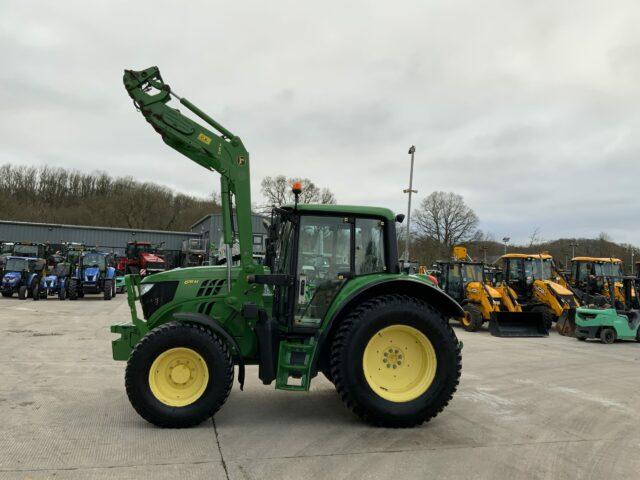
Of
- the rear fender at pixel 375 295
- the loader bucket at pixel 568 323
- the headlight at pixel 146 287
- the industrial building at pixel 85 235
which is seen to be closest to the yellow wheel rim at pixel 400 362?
the rear fender at pixel 375 295

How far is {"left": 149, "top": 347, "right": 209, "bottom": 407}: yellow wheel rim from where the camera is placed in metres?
4.87

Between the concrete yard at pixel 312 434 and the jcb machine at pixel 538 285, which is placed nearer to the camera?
the concrete yard at pixel 312 434

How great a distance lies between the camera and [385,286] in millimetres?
5332

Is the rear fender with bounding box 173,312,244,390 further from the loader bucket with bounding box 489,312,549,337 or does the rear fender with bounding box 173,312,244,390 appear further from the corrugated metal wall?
the corrugated metal wall

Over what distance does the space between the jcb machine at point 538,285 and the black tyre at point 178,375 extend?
496 inches

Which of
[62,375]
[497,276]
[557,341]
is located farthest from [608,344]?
[62,375]

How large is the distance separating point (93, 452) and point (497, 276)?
17.7 m

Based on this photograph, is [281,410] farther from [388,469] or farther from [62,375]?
[62,375]

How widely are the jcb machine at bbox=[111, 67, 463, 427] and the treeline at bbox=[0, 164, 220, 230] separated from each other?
55.4m

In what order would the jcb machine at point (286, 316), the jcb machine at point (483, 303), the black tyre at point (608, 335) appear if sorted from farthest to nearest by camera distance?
1. the jcb machine at point (483, 303)
2. the black tyre at point (608, 335)
3. the jcb machine at point (286, 316)

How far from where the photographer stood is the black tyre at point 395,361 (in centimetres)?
499

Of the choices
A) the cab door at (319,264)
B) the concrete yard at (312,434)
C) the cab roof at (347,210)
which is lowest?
the concrete yard at (312,434)

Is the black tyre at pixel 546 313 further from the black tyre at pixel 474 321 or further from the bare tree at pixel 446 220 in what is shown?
the bare tree at pixel 446 220

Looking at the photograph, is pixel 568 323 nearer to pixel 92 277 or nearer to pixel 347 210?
pixel 347 210
